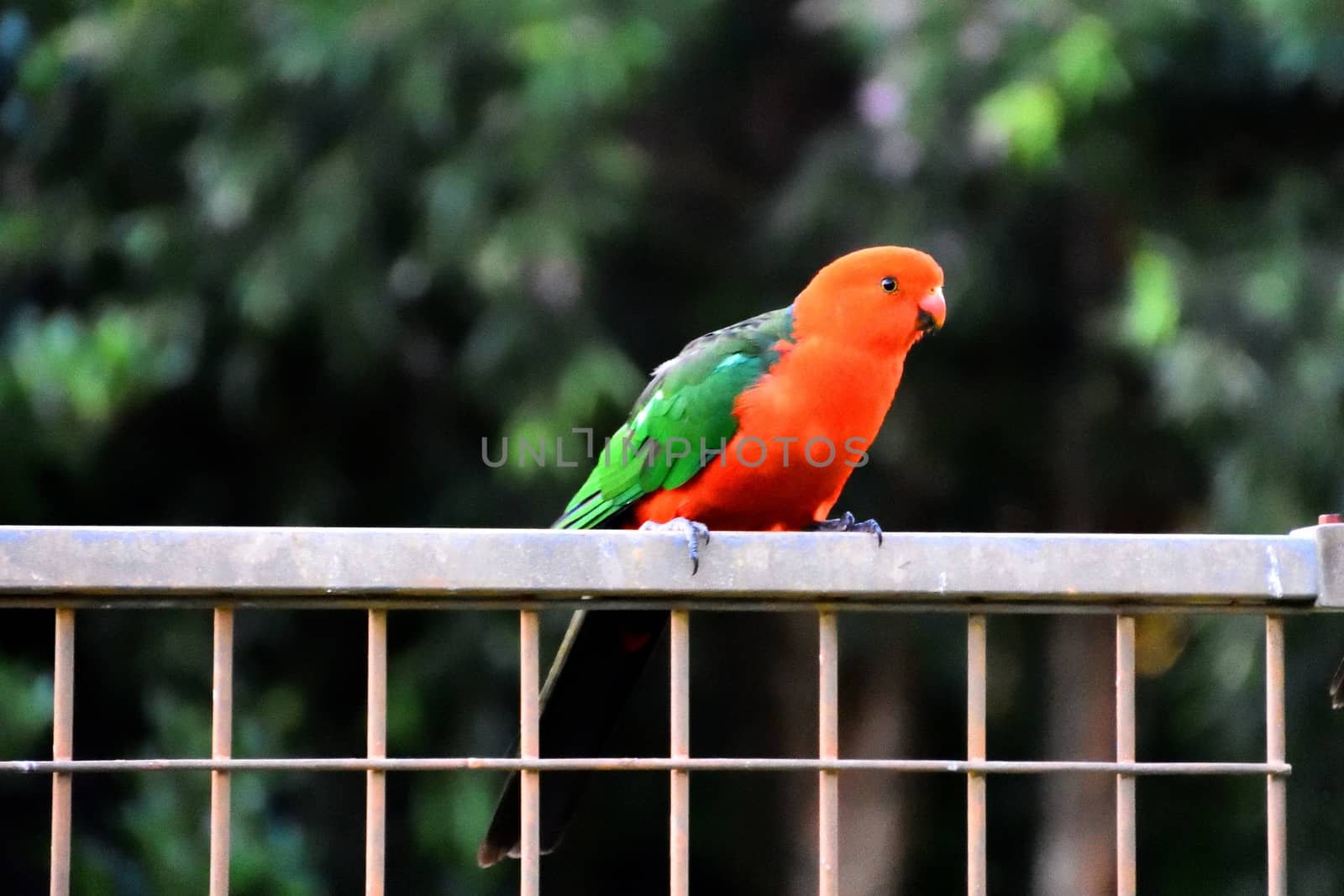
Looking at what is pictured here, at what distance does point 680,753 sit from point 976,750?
0.29 metres

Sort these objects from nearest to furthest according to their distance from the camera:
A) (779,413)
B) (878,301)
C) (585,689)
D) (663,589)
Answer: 1. (663,589)
2. (585,689)
3. (779,413)
4. (878,301)

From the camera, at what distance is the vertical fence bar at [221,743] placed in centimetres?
138

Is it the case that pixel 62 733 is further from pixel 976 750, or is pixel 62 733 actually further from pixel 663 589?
pixel 976 750

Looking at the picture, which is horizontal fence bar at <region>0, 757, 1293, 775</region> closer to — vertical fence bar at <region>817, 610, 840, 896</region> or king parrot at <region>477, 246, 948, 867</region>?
vertical fence bar at <region>817, 610, 840, 896</region>

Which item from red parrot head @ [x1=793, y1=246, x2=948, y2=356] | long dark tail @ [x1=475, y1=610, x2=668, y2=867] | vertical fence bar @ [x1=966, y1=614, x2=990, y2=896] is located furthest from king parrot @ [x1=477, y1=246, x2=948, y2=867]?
vertical fence bar @ [x1=966, y1=614, x2=990, y2=896]

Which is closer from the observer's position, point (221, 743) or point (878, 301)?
point (221, 743)

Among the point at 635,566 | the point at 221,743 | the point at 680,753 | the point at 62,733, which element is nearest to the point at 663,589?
the point at 635,566

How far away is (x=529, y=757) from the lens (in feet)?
4.64

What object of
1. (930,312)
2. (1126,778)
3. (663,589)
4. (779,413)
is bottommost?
(1126,778)

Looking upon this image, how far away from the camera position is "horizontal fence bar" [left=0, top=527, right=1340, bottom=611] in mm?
1359

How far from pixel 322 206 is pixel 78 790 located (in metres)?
2.02

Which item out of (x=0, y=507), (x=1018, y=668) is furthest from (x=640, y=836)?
(x=0, y=507)

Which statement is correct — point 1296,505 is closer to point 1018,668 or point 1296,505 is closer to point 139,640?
point 1018,668

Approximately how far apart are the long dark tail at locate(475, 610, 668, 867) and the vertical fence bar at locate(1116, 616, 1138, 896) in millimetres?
603
